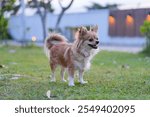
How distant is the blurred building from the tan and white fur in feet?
8.87

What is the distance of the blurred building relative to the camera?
52.5ft

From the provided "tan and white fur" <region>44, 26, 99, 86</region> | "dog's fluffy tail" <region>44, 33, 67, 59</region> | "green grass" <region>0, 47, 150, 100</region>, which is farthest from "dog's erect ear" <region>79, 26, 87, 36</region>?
"dog's fluffy tail" <region>44, 33, 67, 59</region>

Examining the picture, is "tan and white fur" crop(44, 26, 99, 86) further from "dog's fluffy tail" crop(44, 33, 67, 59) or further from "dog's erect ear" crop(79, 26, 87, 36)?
"dog's fluffy tail" crop(44, 33, 67, 59)

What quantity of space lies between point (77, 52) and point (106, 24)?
18.5 metres

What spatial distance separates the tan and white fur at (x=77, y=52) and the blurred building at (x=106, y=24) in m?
2.70

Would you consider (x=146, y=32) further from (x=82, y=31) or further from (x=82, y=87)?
(x=82, y=31)

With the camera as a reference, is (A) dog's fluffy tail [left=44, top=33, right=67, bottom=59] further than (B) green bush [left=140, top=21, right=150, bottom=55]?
No

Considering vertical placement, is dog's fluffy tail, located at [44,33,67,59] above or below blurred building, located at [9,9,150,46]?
above

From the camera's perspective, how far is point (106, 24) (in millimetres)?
26141

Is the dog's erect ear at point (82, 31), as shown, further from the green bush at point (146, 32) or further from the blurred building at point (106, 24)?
the green bush at point (146, 32)

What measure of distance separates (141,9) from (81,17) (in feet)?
58.4

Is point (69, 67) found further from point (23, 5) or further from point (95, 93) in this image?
point (23, 5)

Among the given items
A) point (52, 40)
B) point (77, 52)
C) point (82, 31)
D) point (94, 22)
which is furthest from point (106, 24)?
point (82, 31)

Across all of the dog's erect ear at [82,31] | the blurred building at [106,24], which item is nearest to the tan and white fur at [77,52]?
the dog's erect ear at [82,31]
